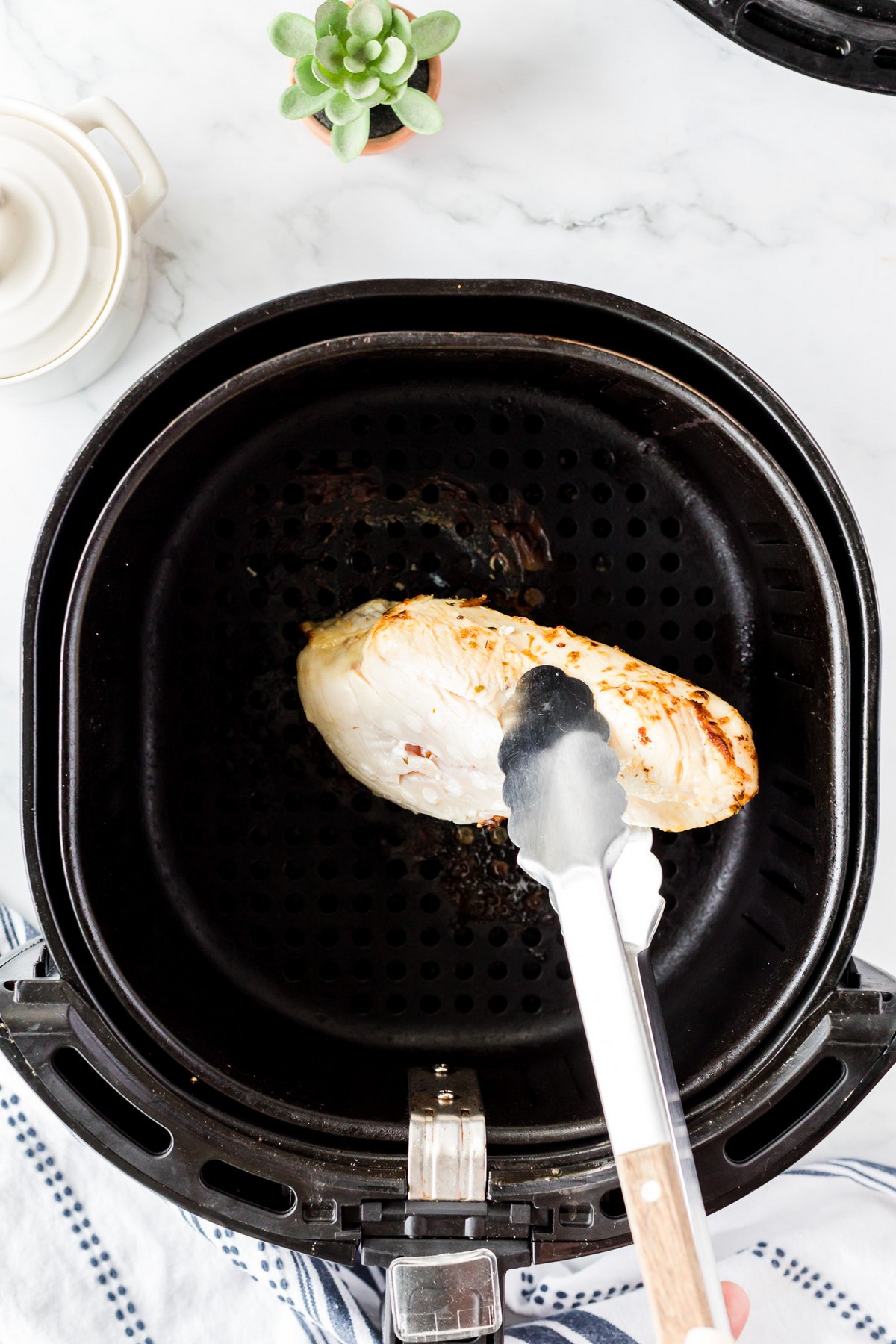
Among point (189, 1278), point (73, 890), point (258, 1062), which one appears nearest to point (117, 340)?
point (73, 890)

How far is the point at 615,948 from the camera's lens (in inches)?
27.9

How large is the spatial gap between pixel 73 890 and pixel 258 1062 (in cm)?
26

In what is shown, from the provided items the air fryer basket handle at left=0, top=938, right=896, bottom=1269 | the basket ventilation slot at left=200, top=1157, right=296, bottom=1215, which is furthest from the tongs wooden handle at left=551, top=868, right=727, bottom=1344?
the basket ventilation slot at left=200, top=1157, right=296, bottom=1215

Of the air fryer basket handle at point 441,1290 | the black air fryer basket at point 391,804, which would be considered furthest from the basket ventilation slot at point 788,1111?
the air fryer basket handle at point 441,1290

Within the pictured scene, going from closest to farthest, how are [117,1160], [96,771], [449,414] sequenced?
1. [117,1160]
2. [96,771]
3. [449,414]

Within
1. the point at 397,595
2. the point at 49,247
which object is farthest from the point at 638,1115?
the point at 49,247

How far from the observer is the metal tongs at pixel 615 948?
0.63 meters

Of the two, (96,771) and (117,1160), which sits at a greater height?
(96,771)

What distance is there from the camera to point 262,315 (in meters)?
0.79

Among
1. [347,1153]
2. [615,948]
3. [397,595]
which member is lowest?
[347,1153]

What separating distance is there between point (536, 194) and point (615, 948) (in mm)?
756

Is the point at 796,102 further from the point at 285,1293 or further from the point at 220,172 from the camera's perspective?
the point at 285,1293

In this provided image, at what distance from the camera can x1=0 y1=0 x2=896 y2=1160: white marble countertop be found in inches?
39.8

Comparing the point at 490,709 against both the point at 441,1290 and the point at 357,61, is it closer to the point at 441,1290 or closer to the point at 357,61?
the point at 441,1290
